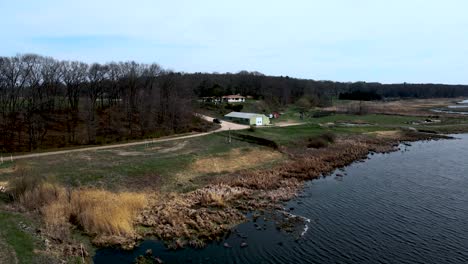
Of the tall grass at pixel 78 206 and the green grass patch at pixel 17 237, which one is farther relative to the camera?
the tall grass at pixel 78 206

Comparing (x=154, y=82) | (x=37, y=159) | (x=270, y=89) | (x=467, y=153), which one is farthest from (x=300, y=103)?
(x=37, y=159)

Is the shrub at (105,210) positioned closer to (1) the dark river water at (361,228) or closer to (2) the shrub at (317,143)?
(1) the dark river water at (361,228)

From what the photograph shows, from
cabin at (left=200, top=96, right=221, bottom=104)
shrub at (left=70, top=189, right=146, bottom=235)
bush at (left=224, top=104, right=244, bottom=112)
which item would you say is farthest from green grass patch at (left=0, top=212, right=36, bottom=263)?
cabin at (left=200, top=96, right=221, bottom=104)

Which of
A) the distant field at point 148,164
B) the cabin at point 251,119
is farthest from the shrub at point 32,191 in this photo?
the cabin at point 251,119

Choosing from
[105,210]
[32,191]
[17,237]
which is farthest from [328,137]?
[17,237]

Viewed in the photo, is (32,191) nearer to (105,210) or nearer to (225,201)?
(105,210)

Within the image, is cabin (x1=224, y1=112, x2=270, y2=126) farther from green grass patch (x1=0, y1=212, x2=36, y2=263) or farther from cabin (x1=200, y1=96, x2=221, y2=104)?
green grass patch (x1=0, y1=212, x2=36, y2=263)
